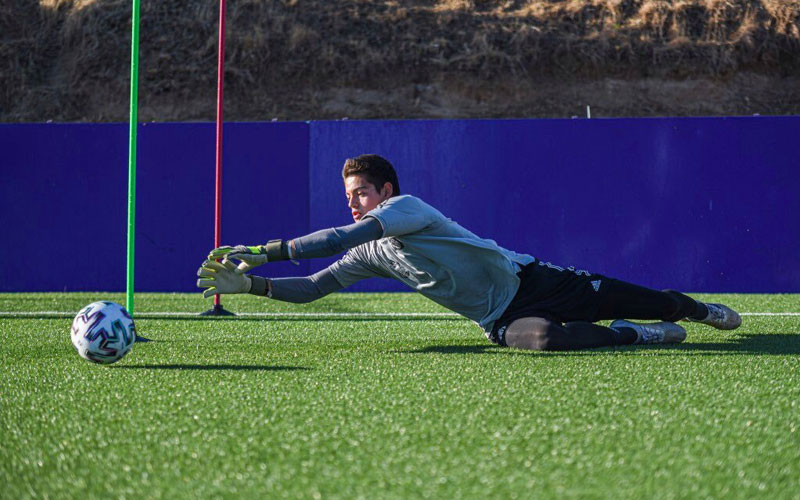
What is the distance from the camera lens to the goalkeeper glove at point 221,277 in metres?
4.19

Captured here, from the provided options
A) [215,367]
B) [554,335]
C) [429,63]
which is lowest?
[215,367]

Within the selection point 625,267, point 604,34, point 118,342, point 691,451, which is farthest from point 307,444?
point 604,34

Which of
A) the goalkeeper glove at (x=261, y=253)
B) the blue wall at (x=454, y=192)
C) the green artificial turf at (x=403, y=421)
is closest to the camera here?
the green artificial turf at (x=403, y=421)

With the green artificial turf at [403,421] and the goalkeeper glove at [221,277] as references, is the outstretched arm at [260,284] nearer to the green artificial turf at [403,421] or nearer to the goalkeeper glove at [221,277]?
the goalkeeper glove at [221,277]

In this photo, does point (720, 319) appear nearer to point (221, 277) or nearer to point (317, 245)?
point (317, 245)

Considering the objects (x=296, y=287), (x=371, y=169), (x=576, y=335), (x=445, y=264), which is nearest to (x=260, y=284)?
(x=296, y=287)

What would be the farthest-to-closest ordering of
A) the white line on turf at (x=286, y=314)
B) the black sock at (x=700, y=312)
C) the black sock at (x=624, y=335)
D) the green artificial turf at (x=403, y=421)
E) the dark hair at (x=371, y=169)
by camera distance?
the white line on turf at (x=286, y=314) < the black sock at (x=700, y=312) < the black sock at (x=624, y=335) < the dark hair at (x=371, y=169) < the green artificial turf at (x=403, y=421)

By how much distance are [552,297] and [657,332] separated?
559 millimetres

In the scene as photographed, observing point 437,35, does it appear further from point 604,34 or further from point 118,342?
point 118,342

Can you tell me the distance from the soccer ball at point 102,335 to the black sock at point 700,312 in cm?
284

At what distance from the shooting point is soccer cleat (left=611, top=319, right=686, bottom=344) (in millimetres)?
4516

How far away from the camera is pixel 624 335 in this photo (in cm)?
446

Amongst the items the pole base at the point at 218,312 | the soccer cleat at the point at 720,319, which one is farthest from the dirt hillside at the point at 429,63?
the soccer cleat at the point at 720,319

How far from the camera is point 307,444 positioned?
2379mm
